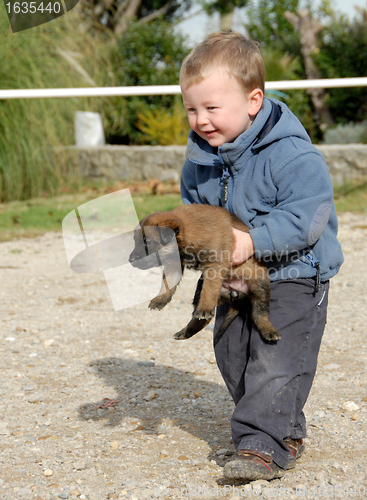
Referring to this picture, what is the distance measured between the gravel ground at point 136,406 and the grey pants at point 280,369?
0.20m

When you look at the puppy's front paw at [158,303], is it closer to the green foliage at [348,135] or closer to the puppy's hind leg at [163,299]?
the puppy's hind leg at [163,299]

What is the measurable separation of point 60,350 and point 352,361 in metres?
1.91

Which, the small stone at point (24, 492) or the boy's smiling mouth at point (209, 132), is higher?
the boy's smiling mouth at point (209, 132)

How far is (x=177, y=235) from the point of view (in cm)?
216

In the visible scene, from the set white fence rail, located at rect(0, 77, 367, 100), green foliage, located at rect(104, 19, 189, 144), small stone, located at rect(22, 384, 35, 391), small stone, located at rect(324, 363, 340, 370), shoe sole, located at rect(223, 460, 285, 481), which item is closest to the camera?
shoe sole, located at rect(223, 460, 285, 481)

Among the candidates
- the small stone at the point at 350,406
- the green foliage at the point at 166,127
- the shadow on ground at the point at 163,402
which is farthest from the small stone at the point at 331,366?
the green foliage at the point at 166,127

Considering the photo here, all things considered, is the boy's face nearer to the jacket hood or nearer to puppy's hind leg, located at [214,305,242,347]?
the jacket hood

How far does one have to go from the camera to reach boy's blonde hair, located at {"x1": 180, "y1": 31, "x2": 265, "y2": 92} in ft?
7.16

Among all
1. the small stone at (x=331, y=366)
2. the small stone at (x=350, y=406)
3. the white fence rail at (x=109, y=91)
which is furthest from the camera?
the white fence rail at (x=109, y=91)

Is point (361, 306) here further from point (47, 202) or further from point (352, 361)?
point (47, 202)

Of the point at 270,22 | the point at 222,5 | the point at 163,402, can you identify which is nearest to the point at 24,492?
the point at 163,402

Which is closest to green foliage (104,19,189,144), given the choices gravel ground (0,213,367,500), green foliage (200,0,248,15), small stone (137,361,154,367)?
green foliage (200,0,248,15)

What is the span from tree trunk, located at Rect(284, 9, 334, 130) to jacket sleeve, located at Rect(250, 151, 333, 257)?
12.3 metres

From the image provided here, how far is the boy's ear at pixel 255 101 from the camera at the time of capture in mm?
2258
